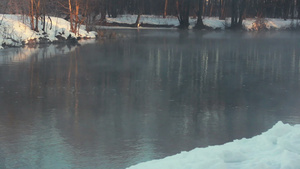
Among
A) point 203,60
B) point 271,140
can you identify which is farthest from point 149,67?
point 271,140

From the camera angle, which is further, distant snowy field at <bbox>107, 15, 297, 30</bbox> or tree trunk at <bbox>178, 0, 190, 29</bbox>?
tree trunk at <bbox>178, 0, 190, 29</bbox>

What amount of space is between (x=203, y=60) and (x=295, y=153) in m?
16.6

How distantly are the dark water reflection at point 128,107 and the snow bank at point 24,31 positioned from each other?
25.6 ft

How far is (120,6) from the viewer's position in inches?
2697

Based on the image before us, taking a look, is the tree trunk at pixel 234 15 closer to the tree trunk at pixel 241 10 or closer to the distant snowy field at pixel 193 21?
the tree trunk at pixel 241 10

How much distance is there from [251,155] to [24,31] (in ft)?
88.6

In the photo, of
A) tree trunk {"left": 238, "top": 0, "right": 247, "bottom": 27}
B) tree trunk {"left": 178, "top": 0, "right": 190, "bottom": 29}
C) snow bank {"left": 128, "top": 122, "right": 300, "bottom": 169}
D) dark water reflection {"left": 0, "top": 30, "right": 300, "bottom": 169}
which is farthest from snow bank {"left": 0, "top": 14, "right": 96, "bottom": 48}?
tree trunk {"left": 238, "top": 0, "right": 247, "bottom": 27}

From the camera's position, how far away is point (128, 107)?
11.4 metres

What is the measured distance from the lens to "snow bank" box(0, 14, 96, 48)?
2852 cm

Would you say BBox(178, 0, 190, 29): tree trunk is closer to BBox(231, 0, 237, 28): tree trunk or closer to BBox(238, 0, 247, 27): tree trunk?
BBox(231, 0, 237, 28): tree trunk

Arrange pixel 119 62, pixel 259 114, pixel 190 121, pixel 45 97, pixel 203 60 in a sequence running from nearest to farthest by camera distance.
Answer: pixel 190 121 < pixel 259 114 < pixel 45 97 < pixel 119 62 < pixel 203 60

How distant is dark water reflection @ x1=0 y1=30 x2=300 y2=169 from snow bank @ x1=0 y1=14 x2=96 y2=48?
779 centimetres

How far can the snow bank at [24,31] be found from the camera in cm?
2852

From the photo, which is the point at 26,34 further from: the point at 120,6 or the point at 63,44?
the point at 120,6
